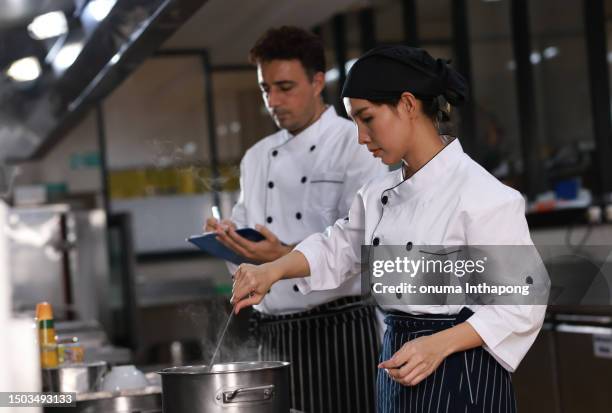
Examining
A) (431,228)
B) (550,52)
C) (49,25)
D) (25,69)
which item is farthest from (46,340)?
(550,52)

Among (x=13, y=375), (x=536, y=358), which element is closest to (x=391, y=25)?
(x=536, y=358)

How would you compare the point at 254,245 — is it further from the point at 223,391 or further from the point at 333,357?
the point at 223,391

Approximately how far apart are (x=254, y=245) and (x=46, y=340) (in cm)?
81

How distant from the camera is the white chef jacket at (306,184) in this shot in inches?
101

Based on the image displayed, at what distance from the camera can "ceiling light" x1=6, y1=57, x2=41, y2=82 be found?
4766mm

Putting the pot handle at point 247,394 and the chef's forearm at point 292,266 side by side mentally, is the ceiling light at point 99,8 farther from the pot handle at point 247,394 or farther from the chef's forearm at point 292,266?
the pot handle at point 247,394

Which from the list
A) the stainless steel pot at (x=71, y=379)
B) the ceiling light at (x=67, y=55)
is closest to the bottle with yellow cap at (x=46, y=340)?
the stainless steel pot at (x=71, y=379)

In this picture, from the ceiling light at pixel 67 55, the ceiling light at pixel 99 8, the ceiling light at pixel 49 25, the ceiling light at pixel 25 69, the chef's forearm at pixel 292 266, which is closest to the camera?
the chef's forearm at pixel 292 266

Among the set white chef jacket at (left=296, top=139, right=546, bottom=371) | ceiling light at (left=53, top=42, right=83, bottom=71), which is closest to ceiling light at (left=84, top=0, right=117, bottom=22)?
ceiling light at (left=53, top=42, right=83, bottom=71)

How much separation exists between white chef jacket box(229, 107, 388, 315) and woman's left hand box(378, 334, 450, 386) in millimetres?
755

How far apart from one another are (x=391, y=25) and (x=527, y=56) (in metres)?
1.04

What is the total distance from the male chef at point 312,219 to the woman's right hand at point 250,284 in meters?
0.54

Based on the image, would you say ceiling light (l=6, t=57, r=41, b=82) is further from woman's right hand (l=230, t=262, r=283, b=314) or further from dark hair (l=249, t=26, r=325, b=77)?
woman's right hand (l=230, t=262, r=283, b=314)

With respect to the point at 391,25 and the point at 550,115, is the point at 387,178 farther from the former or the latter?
the point at 391,25
